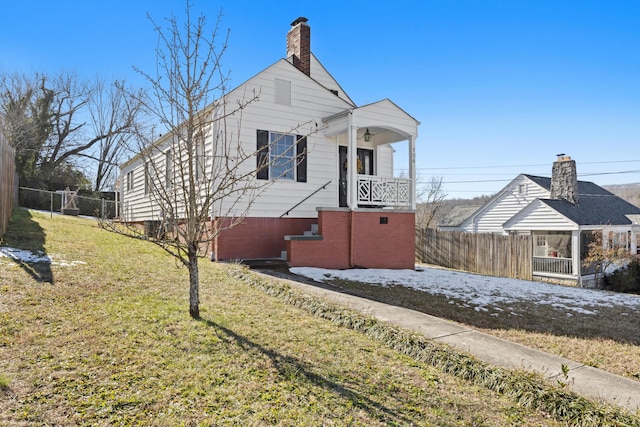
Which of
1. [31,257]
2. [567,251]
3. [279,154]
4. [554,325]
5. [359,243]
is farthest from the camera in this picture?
[567,251]

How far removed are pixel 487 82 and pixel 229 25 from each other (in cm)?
1273

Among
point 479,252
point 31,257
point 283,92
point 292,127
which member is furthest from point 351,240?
point 479,252

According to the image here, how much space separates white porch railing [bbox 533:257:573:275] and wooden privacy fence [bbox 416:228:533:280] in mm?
4989

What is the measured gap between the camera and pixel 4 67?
26938 mm

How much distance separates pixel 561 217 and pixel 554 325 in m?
15.4

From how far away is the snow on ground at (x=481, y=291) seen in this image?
24.3 ft

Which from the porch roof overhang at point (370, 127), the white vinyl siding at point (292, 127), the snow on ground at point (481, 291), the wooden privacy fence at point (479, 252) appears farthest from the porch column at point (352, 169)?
the wooden privacy fence at point (479, 252)

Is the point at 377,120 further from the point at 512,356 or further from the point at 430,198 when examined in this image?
the point at 430,198

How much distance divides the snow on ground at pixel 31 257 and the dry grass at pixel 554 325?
4.99 metres

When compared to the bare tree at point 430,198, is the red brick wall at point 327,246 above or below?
below

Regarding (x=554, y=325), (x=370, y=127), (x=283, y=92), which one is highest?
(x=283, y=92)

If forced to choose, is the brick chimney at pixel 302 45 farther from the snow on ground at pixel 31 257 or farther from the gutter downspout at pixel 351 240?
the snow on ground at pixel 31 257

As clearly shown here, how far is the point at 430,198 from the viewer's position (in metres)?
37.9

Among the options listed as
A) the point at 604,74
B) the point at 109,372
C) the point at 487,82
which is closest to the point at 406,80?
the point at 487,82
